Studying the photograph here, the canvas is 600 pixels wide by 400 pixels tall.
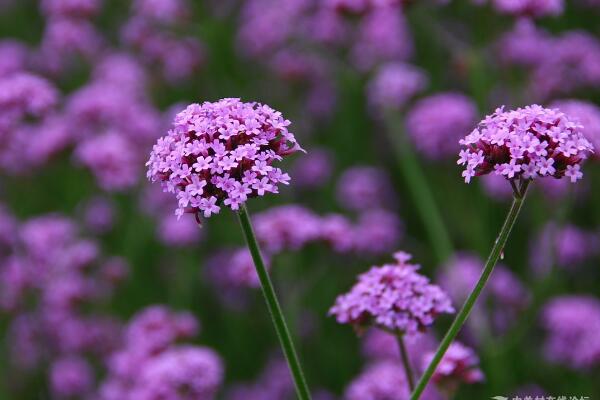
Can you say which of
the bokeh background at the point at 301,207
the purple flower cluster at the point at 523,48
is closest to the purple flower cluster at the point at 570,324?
the bokeh background at the point at 301,207

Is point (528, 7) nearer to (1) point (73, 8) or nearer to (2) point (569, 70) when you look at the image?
(2) point (569, 70)

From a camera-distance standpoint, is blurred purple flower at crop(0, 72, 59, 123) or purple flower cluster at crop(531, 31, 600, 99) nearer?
blurred purple flower at crop(0, 72, 59, 123)

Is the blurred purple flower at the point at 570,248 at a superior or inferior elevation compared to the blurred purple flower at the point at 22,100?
inferior

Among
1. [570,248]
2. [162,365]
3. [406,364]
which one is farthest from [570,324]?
[406,364]

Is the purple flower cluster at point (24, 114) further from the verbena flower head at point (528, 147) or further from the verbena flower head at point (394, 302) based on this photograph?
the verbena flower head at point (528, 147)

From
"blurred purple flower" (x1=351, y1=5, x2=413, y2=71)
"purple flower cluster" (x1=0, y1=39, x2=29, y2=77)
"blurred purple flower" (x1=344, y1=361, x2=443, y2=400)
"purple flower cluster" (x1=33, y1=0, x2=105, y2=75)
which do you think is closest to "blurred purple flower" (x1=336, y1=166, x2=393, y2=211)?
"blurred purple flower" (x1=351, y1=5, x2=413, y2=71)

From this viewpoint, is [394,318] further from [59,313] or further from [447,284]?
[59,313]

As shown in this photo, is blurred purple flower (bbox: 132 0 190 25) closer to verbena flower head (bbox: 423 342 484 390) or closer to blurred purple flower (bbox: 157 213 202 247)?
blurred purple flower (bbox: 157 213 202 247)
